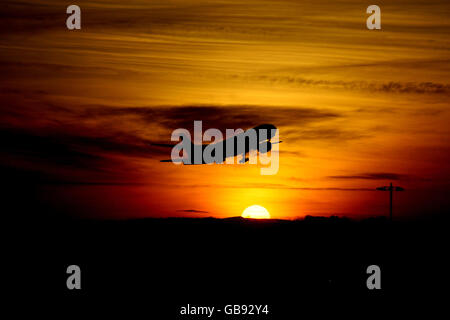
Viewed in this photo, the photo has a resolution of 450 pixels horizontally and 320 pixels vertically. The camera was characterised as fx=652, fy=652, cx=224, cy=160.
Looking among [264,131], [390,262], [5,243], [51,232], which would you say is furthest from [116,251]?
[390,262]

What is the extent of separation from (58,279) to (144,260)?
11.0 m

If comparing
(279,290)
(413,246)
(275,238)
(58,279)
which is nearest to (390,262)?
(413,246)

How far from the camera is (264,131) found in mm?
79625

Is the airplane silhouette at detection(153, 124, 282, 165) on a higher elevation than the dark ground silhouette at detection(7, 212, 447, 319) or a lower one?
higher

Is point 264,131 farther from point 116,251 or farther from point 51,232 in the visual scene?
point 51,232

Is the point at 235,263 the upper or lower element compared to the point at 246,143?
lower

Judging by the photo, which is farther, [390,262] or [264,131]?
[390,262]

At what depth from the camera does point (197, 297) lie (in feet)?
225

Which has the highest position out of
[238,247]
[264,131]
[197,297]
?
[264,131]

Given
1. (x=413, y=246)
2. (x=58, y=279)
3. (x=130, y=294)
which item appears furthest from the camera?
(x=413, y=246)

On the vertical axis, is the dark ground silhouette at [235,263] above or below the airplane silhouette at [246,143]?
below

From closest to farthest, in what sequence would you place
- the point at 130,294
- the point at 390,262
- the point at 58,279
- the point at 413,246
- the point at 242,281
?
the point at 130,294
the point at 242,281
the point at 58,279
the point at 390,262
the point at 413,246

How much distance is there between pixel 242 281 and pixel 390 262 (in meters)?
23.1

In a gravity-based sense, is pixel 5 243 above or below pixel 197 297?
above
